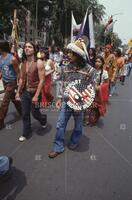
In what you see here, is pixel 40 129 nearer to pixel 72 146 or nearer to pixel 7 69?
pixel 72 146

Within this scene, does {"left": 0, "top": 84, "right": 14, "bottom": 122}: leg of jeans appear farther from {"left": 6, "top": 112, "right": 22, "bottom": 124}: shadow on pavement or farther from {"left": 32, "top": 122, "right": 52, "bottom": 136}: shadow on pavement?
{"left": 32, "top": 122, "right": 52, "bottom": 136}: shadow on pavement

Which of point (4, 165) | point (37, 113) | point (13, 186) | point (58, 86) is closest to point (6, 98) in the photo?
point (37, 113)

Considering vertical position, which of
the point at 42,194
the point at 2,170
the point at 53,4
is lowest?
the point at 42,194

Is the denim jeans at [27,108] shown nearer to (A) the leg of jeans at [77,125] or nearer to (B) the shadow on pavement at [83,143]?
(B) the shadow on pavement at [83,143]

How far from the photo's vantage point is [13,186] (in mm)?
3277

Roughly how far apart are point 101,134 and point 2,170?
2.56 m

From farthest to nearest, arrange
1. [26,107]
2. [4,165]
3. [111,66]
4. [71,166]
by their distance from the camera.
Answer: [111,66] < [26,107] < [71,166] < [4,165]

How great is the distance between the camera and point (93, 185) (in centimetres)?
337

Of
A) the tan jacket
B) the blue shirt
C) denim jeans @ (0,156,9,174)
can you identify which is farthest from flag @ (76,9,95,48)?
denim jeans @ (0,156,9,174)

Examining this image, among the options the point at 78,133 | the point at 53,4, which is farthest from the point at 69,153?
the point at 53,4

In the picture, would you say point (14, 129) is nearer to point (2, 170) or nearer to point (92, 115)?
point (92, 115)

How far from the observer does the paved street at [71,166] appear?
3199 millimetres

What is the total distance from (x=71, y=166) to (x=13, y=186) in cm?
93

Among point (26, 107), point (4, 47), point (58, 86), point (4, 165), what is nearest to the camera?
point (4, 165)
